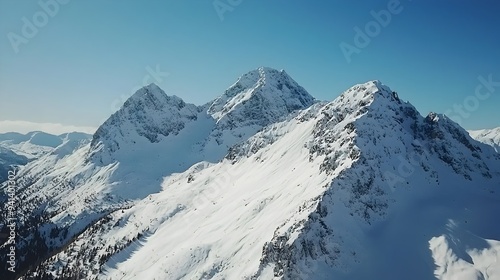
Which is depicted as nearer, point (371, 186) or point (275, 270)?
point (275, 270)

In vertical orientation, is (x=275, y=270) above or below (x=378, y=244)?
below

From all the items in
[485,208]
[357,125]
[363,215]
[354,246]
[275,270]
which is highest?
[357,125]

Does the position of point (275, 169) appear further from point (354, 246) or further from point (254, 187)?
point (354, 246)

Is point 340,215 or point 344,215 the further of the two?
point 344,215

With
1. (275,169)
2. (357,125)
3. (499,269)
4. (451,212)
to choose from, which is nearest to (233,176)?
(275,169)

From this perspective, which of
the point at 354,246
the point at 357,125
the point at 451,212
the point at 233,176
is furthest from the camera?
the point at 233,176

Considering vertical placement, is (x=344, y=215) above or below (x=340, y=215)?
above

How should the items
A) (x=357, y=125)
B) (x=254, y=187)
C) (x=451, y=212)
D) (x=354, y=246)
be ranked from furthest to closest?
(x=254, y=187) < (x=357, y=125) < (x=451, y=212) < (x=354, y=246)
